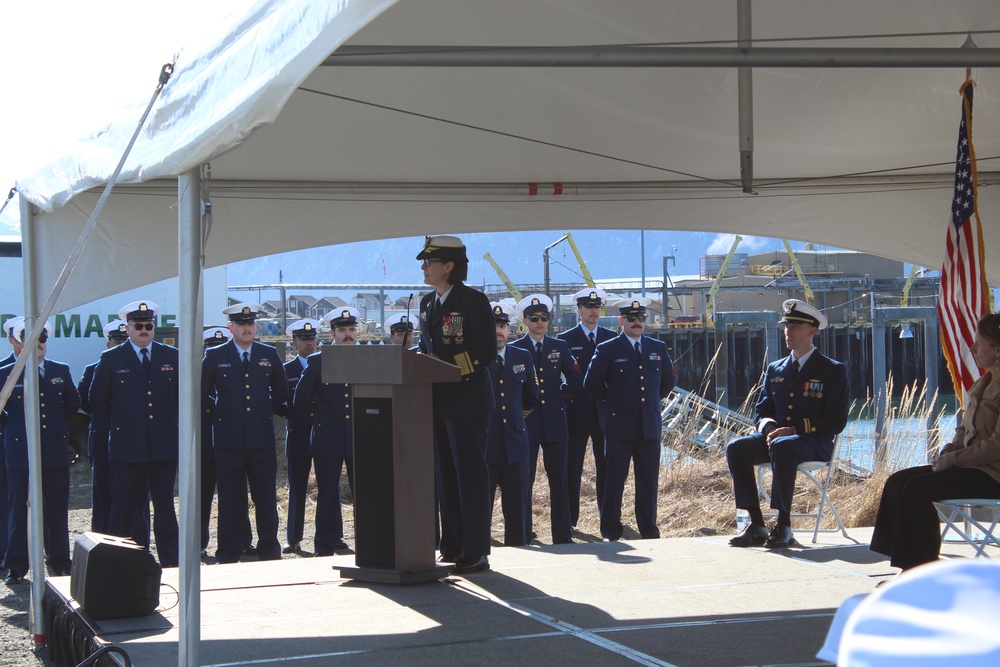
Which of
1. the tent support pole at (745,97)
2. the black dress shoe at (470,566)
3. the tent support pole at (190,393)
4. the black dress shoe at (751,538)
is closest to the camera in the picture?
the tent support pole at (190,393)

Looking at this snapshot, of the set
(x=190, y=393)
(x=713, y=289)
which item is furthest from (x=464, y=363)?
(x=713, y=289)

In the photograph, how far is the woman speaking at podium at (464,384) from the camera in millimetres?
4512

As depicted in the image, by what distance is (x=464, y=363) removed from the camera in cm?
440

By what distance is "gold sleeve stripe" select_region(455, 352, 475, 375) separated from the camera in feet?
14.4

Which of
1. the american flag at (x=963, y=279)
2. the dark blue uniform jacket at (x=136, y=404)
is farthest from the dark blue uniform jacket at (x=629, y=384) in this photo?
the dark blue uniform jacket at (x=136, y=404)

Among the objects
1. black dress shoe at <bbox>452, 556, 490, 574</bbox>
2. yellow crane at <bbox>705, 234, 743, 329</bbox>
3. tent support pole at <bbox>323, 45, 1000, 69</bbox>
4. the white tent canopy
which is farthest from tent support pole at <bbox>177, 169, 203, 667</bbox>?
yellow crane at <bbox>705, 234, 743, 329</bbox>

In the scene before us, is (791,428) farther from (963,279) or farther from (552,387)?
(552,387)

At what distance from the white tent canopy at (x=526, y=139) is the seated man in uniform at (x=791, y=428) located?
73 centimetres

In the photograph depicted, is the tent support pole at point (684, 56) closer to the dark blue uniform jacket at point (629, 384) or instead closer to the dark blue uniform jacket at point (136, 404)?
the dark blue uniform jacket at point (629, 384)

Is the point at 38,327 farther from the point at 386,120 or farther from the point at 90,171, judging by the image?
the point at 386,120

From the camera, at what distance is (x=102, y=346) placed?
1558 centimetres

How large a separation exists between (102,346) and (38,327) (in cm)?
1335

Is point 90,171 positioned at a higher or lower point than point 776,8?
lower

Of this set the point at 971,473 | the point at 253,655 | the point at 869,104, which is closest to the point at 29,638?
the point at 253,655
